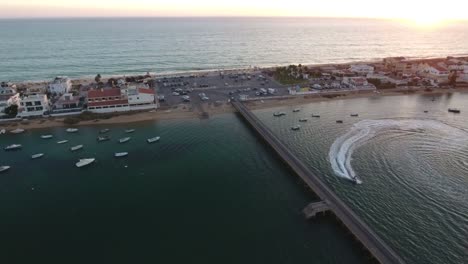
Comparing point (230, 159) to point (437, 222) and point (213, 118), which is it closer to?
point (213, 118)

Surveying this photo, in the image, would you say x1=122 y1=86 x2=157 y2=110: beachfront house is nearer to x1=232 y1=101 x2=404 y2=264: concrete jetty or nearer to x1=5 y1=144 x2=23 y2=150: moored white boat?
x1=5 y1=144 x2=23 y2=150: moored white boat

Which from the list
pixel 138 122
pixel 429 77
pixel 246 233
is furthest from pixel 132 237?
pixel 429 77

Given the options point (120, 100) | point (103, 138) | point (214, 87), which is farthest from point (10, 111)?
point (214, 87)

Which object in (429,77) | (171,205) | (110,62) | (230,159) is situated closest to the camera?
(171,205)

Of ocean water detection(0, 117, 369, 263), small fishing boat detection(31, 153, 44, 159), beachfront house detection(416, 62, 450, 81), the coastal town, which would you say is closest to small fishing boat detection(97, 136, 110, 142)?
ocean water detection(0, 117, 369, 263)

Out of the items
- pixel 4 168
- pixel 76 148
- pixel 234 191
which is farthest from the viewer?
pixel 76 148

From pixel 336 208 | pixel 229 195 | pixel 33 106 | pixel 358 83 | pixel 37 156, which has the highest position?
pixel 358 83

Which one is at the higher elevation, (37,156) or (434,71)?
(434,71)

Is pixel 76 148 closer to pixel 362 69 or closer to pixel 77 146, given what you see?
pixel 77 146
